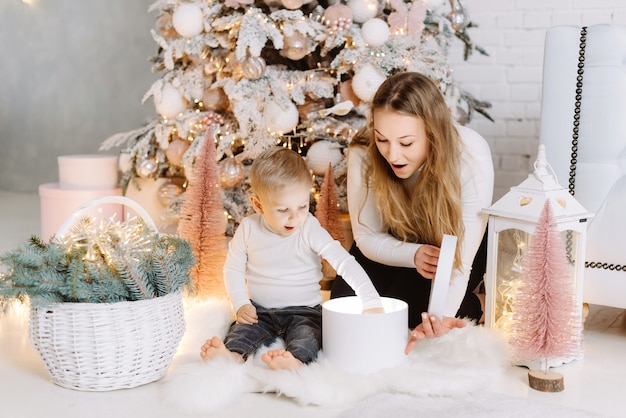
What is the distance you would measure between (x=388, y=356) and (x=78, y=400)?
66 centimetres

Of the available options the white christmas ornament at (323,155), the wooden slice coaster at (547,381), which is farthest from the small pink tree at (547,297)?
the white christmas ornament at (323,155)

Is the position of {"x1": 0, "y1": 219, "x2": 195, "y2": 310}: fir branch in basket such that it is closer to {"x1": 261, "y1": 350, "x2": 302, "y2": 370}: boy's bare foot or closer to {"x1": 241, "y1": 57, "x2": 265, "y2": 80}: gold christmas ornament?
{"x1": 261, "y1": 350, "x2": 302, "y2": 370}: boy's bare foot

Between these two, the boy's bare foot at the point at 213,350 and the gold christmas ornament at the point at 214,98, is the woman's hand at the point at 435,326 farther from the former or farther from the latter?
the gold christmas ornament at the point at 214,98

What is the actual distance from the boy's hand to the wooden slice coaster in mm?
666

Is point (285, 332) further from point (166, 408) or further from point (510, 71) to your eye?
point (510, 71)

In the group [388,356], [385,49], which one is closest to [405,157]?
[388,356]

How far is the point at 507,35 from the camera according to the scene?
360 cm

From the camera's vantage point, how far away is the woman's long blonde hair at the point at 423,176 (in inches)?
73.3

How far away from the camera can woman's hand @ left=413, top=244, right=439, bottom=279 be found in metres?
1.90

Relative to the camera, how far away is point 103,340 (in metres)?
1.57

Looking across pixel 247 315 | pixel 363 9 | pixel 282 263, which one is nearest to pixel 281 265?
pixel 282 263

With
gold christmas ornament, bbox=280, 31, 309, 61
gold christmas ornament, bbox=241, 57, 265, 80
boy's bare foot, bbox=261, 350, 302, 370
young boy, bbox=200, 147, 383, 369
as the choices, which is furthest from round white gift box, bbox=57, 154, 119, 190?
boy's bare foot, bbox=261, 350, 302, 370

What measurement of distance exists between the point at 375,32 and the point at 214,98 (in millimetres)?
632

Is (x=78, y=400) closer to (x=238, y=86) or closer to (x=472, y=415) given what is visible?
(x=472, y=415)
